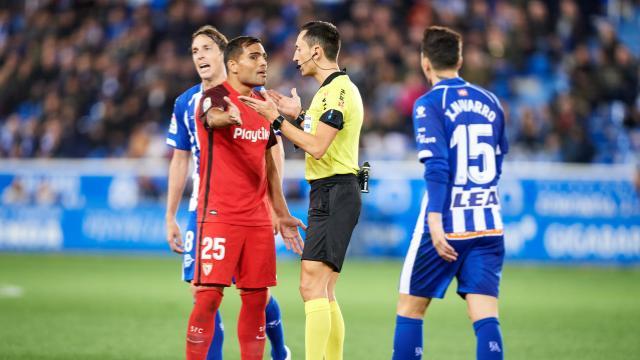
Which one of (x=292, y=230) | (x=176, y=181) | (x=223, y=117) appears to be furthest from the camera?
(x=176, y=181)

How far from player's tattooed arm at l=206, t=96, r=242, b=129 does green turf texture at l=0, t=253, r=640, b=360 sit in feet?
9.27

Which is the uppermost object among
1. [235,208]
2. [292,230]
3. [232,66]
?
[232,66]

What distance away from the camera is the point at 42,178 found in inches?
762

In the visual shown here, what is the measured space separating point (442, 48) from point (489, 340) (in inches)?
73.3

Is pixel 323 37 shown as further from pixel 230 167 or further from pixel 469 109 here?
pixel 469 109

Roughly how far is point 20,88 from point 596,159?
532 inches

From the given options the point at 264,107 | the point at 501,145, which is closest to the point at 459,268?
the point at 501,145

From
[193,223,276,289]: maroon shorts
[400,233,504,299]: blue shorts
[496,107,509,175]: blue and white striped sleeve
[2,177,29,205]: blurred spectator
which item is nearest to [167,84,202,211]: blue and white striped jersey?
[193,223,276,289]: maroon shorts

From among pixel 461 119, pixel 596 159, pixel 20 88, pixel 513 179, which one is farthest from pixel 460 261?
pixel 20 88

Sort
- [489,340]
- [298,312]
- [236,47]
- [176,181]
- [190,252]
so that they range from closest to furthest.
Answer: [489,340]
[236,47]
[190,252]
[176,181]
[298,312]

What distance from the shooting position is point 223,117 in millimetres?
6324

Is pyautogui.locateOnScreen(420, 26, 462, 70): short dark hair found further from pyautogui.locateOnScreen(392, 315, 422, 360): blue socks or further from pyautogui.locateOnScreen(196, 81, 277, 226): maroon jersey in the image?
pyautogui.locateOnScreen(392, 315, 422, 360): blue socks

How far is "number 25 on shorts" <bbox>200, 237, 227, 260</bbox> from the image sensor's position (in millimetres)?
6422

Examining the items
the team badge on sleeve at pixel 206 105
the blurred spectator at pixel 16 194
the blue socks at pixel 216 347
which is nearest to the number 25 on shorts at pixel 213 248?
the team badge on sleeve at pixel 206 105
